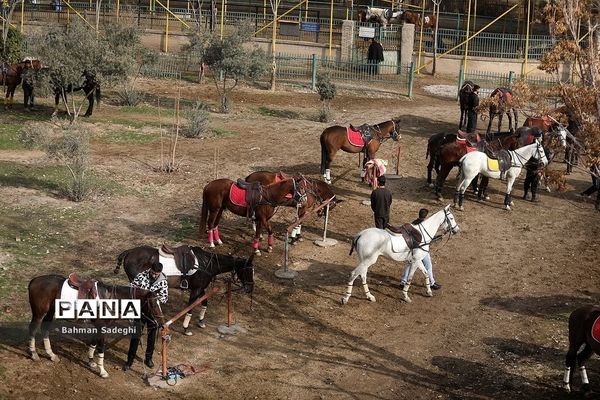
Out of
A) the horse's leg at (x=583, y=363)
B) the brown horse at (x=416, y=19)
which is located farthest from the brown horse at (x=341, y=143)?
the brown horse at (x=416, y=19)

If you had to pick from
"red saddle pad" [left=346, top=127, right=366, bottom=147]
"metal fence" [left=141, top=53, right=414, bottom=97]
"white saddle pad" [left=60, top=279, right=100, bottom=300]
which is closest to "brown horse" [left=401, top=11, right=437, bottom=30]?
"metal fence" [left=141, top=53, right=414, bottom=97]

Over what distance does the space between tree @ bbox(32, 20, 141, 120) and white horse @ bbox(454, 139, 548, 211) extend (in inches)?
410

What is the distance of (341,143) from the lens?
72.2 ft

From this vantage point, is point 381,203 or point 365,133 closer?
point 381,203

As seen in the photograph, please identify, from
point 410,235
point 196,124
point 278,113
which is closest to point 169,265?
point 410,235

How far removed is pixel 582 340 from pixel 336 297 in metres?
4.55

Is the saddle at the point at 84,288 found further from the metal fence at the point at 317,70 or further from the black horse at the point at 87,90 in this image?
the metal fence at the point at 317,70

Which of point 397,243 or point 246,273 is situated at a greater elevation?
point 397,243

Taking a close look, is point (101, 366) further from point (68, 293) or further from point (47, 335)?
point (68, 293)

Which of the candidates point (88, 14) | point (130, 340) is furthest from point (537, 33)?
point (130, 340)

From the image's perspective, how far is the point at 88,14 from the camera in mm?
41031

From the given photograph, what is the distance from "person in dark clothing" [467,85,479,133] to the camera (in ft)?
87.8

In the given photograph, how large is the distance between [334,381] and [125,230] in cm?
674

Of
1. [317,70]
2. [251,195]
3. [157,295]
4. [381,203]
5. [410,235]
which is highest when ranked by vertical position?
[317,70]
